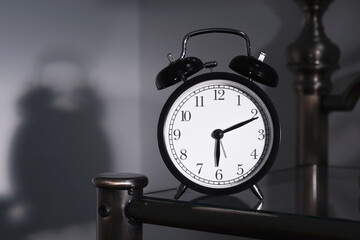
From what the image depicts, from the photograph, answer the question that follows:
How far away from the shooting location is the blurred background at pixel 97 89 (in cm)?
173

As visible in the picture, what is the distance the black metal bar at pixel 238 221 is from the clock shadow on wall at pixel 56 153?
3.15 ft

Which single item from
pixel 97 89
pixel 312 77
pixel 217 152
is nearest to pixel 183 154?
pixel 217 152

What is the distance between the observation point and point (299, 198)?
985mm

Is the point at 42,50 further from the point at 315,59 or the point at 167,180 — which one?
the point at 315,59

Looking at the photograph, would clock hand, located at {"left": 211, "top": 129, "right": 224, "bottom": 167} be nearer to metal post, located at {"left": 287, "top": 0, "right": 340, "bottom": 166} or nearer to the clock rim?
the clock rim

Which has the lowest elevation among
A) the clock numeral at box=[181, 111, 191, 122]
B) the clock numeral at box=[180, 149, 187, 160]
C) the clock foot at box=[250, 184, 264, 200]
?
the clock foot at box=[250, 184, 264, 200]

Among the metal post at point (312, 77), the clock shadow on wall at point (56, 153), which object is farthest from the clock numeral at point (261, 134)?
the clock shadow on wall at point (56, 153)

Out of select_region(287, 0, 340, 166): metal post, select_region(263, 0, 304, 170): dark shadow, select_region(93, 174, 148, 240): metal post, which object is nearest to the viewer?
select_region(93, 174, 148, 240): metal post

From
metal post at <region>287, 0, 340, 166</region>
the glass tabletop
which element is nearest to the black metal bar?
the glass tabletop

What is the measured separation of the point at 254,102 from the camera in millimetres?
948

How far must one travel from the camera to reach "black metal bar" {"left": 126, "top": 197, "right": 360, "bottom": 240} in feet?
2.54

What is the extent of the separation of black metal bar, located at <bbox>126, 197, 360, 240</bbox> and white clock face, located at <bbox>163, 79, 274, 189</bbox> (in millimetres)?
67

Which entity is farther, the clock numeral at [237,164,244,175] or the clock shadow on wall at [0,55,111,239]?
the clock shadow on wall at [0,55,111,239]

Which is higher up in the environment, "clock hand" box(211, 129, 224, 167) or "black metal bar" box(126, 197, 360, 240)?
"clock hand" box(211, 129, 224, 167)
